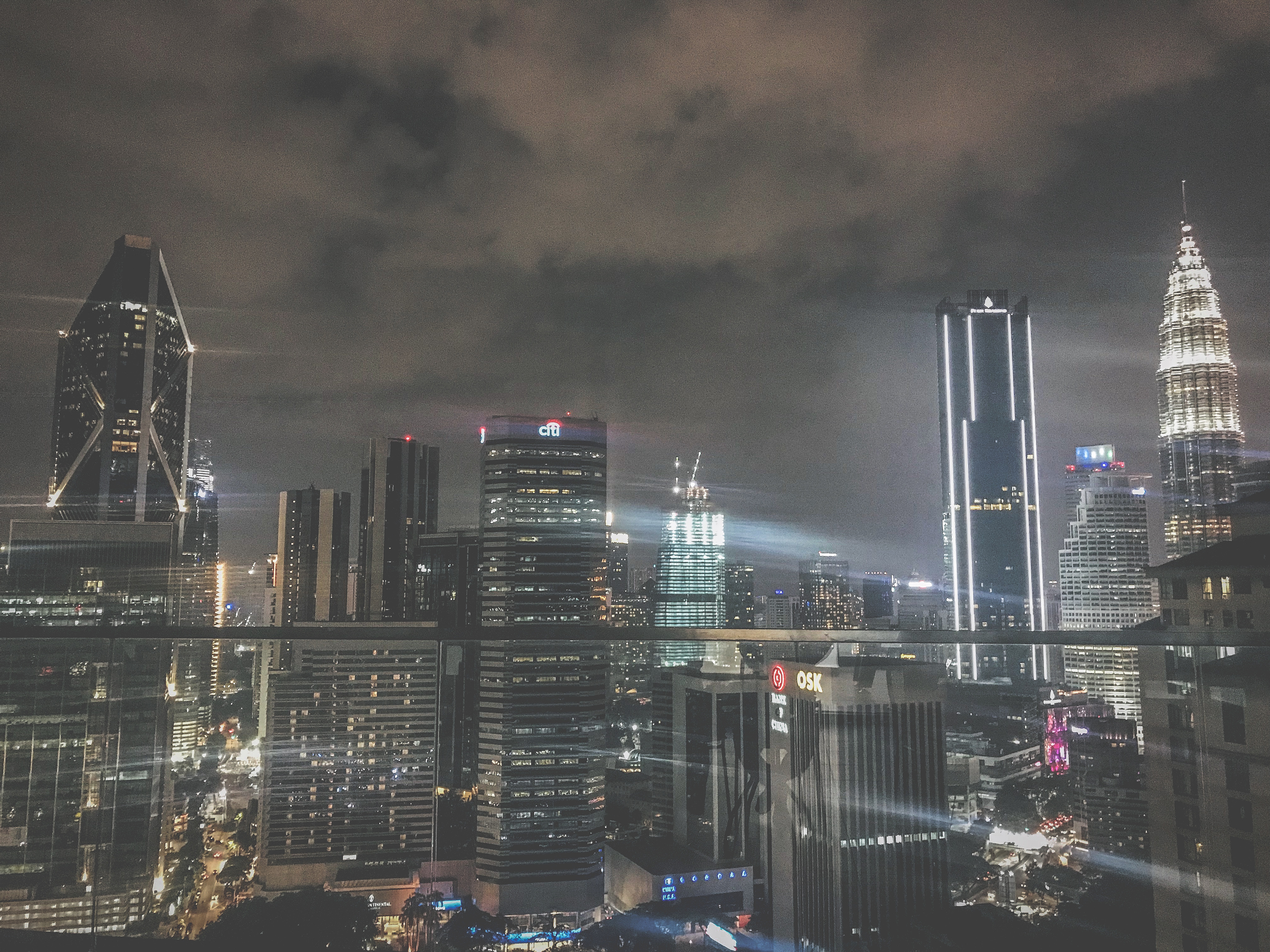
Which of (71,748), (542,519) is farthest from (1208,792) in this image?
(542,519)

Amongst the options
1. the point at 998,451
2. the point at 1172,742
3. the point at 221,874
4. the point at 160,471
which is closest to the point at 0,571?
the point at 221,874

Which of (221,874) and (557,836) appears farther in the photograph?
(557,836)

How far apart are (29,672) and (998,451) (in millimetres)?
59629

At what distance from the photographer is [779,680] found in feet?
19.1

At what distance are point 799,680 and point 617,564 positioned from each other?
97.7ft

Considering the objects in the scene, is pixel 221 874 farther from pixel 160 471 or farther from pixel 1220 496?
pixel 1220 496

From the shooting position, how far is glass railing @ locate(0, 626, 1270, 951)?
9.87 ft

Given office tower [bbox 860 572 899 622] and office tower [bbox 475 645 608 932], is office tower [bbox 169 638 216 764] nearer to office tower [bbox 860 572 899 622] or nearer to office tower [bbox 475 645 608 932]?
office tower [bbox 475 645 608 932]

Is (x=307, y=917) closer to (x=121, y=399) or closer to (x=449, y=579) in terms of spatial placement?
(x=449, y=579)

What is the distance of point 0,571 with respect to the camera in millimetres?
11070

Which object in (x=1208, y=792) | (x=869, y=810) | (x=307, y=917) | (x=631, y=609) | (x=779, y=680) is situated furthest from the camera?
(x=631, y=609)

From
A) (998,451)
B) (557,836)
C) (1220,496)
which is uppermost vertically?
(998,451)

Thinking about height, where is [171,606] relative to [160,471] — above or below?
below

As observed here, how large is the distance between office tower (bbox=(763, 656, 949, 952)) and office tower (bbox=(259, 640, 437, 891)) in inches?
310
